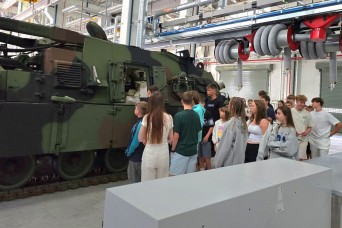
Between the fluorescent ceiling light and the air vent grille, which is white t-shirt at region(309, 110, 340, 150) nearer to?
the air vent grille

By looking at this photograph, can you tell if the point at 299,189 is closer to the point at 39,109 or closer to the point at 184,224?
the point at 184,224

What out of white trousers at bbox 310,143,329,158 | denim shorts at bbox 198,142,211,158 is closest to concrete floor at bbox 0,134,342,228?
denim shorts at bbox 198,142,211,158

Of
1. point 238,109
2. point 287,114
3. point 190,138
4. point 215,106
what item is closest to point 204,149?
point 215,106

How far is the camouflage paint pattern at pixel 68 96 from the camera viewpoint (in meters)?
4.29

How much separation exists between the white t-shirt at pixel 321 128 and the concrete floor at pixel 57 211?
12.6ft

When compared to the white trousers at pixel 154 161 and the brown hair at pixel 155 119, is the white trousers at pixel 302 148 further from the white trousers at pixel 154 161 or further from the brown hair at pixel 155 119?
the brown hair at pixel 155 119

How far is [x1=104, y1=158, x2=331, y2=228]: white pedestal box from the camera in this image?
123 cm

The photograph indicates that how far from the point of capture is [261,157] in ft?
12.4

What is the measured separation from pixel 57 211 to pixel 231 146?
2327mm

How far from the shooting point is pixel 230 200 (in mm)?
1355

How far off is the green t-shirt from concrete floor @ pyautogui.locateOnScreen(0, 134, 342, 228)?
1327 mm

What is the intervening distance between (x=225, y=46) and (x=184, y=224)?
5932mm

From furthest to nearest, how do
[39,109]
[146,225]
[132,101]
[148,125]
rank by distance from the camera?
[132,101]
[39,109]
[148,125]
[146,225]

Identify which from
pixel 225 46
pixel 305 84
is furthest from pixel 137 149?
pixel 305 84
